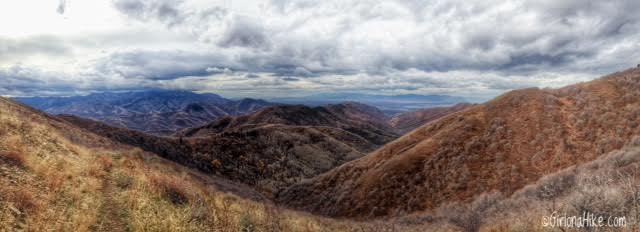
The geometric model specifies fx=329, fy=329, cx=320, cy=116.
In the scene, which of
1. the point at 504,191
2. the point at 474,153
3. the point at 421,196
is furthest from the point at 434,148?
the point at 504,191

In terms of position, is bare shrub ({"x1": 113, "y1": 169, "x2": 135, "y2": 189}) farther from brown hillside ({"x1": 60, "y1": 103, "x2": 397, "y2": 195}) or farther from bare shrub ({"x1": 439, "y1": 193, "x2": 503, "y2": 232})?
brown hillside ({"x1": 60, "y1": 103, "x2": 397, "y2": 195})

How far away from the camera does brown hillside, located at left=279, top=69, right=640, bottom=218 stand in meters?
28.2

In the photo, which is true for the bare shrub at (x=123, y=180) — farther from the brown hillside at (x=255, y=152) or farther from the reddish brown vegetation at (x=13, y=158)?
the brown hillside at (x=255, y=152)

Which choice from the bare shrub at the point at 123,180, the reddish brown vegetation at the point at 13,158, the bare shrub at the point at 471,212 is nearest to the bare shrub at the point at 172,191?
the bare shrub at the point at 123,180

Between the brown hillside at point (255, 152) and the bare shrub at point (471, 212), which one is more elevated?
the bare shrub at point (471, 212)

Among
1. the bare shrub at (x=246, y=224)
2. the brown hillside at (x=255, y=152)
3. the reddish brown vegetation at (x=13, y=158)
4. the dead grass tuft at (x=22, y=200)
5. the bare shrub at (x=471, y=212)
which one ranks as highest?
the reddish brown vegetation at (x=13, y=158)

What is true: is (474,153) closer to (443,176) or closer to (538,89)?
(443,176)

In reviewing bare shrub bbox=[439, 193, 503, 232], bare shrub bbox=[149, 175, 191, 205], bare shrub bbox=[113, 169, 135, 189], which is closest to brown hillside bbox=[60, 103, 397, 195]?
bare shrub bbox=[439, 193, 503, 232]

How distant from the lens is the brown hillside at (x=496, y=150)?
28203 mm

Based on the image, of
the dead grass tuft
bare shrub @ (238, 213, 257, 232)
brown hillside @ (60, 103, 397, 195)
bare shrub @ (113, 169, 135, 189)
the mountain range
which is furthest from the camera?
brown hillside @ (60, 103, 397, 195)

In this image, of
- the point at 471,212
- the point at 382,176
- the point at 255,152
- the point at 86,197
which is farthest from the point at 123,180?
the point at 255,152

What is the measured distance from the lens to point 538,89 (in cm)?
4275

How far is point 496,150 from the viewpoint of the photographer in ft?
107

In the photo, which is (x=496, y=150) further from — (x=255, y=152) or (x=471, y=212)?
(x=255, y=152)
